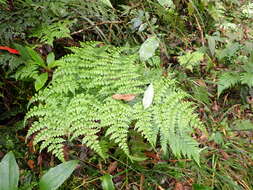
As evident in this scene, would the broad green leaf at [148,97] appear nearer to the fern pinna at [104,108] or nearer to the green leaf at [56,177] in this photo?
the fern pinna at [104,108]

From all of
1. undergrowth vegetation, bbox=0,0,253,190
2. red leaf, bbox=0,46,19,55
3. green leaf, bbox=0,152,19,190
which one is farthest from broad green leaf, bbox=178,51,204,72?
green leaf, bbox=0,152,19,190

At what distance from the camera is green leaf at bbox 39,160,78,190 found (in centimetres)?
148

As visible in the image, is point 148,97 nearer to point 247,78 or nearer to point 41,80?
point 41,80

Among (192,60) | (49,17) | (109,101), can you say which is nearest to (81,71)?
(109,101)

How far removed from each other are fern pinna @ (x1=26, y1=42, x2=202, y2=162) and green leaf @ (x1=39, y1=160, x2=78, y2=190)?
0.11 m

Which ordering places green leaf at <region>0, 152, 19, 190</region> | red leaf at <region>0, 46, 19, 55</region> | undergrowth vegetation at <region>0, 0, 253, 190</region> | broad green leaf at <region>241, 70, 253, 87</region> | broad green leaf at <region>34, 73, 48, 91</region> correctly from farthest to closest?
broad green leaf at <region>241, 70, 253, 87</region>, red leaf at <region>0, 46, 19, 55</region>, broad green leaf at <region>34, 73, 48, 91</region>, undergrowth vegetation at <region>0, 0, 253, 190</region>, green leaf at <region>0, 152, 19, 190</region>

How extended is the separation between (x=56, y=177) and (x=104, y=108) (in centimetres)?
46

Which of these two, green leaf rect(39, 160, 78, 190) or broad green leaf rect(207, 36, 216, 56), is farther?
broad green leaf rect(207, 36, 216, 56)

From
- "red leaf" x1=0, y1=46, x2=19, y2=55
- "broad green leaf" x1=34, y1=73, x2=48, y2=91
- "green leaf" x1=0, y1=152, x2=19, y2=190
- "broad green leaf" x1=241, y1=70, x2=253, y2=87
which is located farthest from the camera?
"broad green leaf" x1=241, y1=70, x2=253, y2=87

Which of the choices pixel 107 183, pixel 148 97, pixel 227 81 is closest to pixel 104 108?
pixel 148 97

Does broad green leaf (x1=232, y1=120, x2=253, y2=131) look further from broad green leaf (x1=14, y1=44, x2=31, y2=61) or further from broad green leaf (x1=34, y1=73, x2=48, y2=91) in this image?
broad green leaf (x1=14, y1=44, x2=31, y2=61)

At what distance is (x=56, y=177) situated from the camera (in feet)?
4.96

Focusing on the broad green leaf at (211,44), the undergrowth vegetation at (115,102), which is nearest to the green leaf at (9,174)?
the undergrowth vegetation at (115,102)

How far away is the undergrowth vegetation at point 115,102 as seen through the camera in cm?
158
